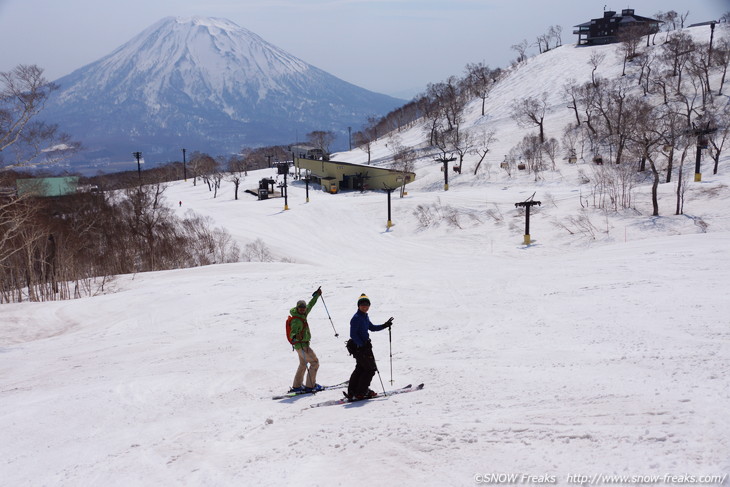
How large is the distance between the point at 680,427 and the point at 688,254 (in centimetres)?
1413

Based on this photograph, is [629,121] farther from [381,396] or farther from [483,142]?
[381,396]

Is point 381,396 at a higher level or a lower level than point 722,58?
lower

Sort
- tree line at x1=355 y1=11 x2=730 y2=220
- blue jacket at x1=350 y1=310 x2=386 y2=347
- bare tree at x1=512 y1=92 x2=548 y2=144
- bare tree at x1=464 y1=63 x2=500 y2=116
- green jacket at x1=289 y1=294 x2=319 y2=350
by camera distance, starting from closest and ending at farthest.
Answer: blue jacket at x1=350 y1=310 x2=386 y2=347
green jacket at x1=289 y1=294 x2=319 y2=350
tree line at x1=355 y1=11 x2=730 y2=220
bare tree at x1=512 y1=92 x2=548 y2=144
bare tree at x1=464 y1=63 x2=500 y2=116

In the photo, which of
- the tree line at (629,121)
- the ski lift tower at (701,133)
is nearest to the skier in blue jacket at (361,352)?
the tree line at (629,121)

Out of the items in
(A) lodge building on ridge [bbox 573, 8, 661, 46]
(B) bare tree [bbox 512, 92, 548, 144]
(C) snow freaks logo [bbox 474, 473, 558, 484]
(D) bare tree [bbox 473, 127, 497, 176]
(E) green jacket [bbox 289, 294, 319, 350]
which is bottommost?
(C) snow freaks logo [bbox 474, 473, 558, 484]

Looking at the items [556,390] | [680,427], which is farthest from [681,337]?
[680,427]

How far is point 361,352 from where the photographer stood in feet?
27.4

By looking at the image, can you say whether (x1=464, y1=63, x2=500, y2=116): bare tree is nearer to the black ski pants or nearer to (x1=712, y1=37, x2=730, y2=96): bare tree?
(x1=712, y1=37, x2=730, y2=96): bare tree

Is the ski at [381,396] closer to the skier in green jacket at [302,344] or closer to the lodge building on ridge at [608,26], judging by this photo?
the skier in green jacket at [302,344]

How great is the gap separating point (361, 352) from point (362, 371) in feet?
1.08

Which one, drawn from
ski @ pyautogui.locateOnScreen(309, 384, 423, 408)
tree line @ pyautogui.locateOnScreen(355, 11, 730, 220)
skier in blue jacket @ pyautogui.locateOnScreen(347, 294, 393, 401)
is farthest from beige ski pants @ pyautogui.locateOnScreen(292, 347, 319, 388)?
tree line @ pyautogui.locateOnScreen(355, 11, 730, 220)

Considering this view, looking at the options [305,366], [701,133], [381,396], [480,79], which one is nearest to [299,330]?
[305,366]

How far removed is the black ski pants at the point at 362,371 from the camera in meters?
8.37

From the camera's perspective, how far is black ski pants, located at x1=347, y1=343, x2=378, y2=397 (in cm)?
837
